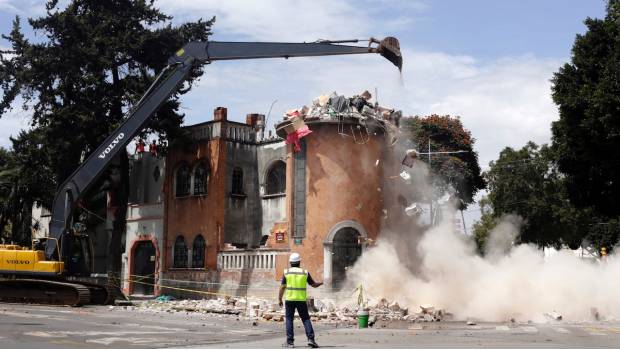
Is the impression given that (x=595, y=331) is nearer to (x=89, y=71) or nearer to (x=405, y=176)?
(x=405, y=176)

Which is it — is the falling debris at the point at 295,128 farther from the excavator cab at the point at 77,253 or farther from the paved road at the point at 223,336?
the paved road at the point at 223,336

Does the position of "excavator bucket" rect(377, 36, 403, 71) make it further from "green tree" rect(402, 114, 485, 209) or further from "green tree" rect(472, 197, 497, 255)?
"green tree" rect(472, 197, 497, 255)

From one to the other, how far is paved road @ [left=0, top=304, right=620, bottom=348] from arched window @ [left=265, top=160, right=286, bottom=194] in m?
15.1

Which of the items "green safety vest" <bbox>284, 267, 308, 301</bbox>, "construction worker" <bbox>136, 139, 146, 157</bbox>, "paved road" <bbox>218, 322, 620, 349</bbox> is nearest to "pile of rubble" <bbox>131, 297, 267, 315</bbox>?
"paved road" <bbox>218, 322, 620, 349</bbox>

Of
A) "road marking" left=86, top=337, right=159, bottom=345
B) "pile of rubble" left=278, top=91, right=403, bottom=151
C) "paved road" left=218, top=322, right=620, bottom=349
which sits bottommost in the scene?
"paved road" left=218, top=322, right=620, bottom=349

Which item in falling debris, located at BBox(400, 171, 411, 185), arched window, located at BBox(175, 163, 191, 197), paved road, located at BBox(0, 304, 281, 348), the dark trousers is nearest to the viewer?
the dark trousers

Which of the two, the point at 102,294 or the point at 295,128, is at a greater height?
the point at 295,128

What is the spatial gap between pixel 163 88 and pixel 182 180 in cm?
864

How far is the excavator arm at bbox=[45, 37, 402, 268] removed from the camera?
26.8m

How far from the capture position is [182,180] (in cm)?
3750

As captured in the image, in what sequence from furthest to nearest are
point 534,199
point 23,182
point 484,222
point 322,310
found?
1. point 484,222
2. point 534,199
3. point 23,182
4. point 322,310

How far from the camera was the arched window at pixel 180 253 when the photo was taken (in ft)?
119

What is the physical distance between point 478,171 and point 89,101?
107 feet

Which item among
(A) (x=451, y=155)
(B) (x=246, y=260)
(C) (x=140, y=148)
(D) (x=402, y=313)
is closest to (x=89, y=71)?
(C) (x=140, y=148)
